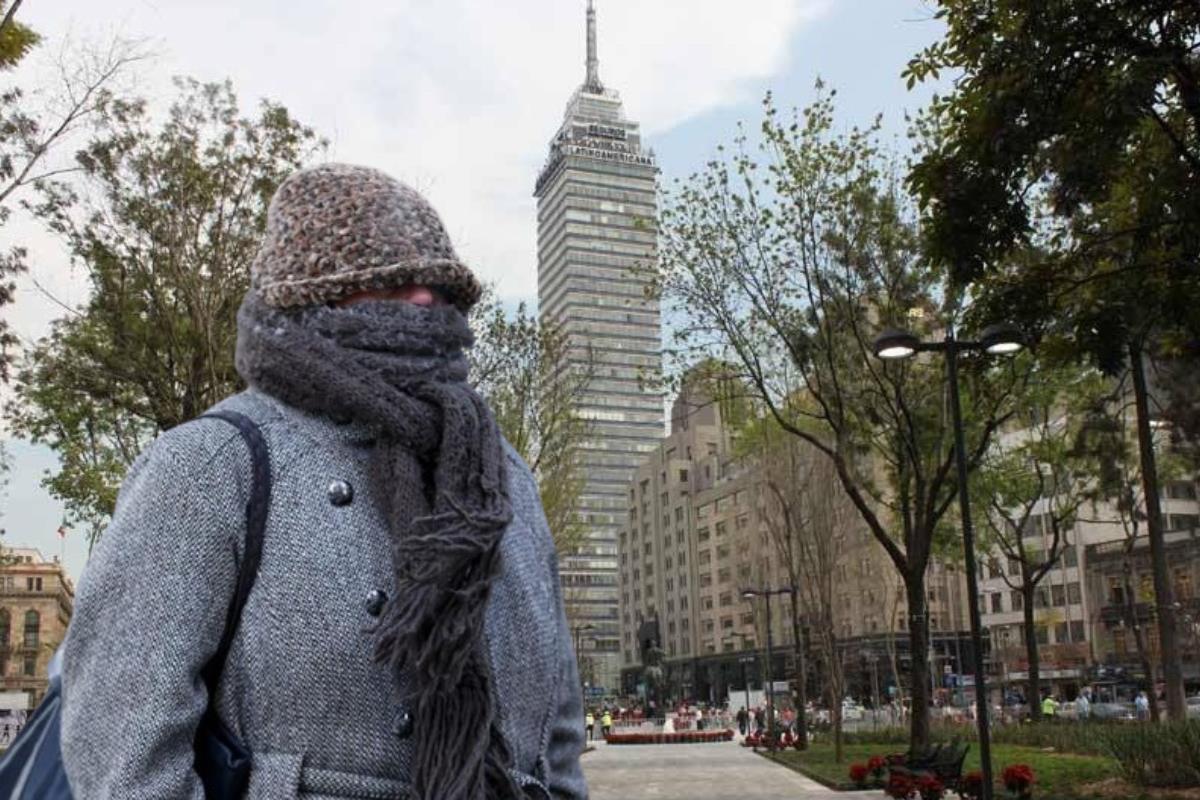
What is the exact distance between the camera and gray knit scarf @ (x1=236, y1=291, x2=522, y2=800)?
150 cm

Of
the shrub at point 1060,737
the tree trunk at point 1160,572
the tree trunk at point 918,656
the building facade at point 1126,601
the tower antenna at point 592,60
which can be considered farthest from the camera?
the tower antenna at point 592,60

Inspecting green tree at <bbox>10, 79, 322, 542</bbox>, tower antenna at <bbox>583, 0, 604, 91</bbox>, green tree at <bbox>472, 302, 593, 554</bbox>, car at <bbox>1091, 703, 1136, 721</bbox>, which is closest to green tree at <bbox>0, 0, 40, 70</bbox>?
green tree at <bbox>10, 79, 322, 542</bbox>

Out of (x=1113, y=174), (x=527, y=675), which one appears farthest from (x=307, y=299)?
(x=1113, y=174)

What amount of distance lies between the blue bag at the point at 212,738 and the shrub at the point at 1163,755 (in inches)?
559

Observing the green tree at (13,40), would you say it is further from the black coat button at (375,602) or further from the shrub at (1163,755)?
the shrub at (1163,755)

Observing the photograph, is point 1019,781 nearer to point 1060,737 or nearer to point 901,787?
point 901,787

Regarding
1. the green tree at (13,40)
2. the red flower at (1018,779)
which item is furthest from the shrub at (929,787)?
the green tree at (13,40)

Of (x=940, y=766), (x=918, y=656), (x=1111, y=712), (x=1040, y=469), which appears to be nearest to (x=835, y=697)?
(x=1040, y=469)

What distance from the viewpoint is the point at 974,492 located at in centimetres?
2905

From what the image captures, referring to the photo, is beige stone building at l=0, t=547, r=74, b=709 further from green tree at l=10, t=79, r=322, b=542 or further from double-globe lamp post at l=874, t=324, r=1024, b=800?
double-globe lamp post at l=874, t=324, r=1024, b=800

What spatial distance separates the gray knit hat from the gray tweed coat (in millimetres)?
221

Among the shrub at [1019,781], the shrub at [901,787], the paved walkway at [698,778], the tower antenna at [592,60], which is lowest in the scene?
the paved walkway at [698,778]

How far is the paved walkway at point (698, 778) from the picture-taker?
18.3m

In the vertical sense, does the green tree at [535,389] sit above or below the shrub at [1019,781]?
above
